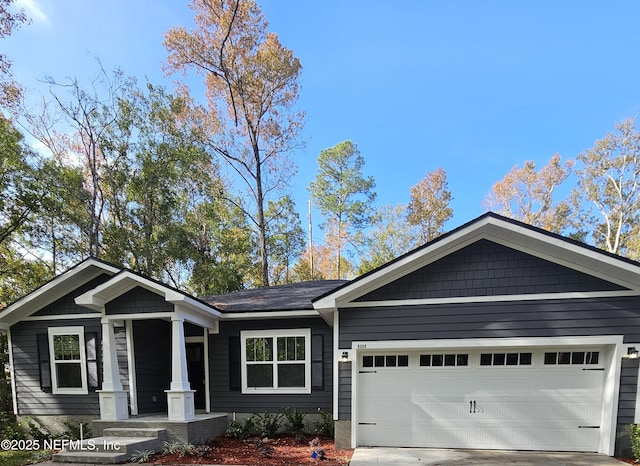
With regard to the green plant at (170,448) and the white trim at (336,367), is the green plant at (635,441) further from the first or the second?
the green plant at (170,448)

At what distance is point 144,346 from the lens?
8727mm

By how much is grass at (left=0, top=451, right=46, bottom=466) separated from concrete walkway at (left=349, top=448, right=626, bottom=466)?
6.07 metres

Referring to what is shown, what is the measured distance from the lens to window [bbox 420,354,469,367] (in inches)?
263

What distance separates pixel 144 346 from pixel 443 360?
7.27m

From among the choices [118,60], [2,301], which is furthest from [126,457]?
[118,60]

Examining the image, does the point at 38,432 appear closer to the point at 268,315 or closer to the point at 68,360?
the point at 68,360

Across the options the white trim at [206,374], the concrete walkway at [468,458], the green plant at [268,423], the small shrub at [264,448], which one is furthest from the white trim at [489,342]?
the white trim at [206,374]

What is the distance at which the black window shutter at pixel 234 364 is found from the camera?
324 inches

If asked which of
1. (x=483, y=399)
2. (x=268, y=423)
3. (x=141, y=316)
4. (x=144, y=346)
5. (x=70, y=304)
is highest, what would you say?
(x=70, y=304)

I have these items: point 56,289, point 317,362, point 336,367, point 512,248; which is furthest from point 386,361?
point 56,289

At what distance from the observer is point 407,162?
22.6 m

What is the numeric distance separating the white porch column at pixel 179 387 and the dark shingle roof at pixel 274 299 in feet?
4.45

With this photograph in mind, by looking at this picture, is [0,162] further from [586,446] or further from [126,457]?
[586,446]

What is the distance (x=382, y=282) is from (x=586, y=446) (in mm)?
4664
